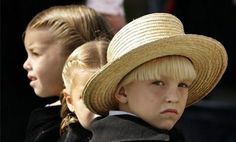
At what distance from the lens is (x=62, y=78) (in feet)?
9.14

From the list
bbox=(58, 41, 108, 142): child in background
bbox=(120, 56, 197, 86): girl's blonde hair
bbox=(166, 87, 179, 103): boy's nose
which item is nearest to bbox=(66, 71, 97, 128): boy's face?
bbox=(58, 41, 108, 142): child in background

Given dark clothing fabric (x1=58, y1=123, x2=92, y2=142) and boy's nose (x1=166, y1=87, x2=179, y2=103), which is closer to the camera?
boy's nose (x1=166, y1=87, x2=179, y2=103)

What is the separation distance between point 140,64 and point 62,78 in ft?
1.86

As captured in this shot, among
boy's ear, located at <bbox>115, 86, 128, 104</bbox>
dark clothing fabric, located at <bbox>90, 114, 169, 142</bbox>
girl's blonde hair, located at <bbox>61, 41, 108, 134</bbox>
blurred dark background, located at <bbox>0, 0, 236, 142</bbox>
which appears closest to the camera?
dark clothing fabric, located at <bbox>90, 114, 169, 142</bbox>

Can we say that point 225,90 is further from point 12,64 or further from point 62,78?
point 62,78

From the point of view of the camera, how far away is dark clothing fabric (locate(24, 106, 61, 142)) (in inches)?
109

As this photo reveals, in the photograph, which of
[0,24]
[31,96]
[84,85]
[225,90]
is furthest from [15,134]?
[84,85]

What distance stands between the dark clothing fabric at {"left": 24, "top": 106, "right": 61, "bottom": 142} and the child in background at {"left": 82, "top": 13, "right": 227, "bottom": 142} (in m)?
0.39

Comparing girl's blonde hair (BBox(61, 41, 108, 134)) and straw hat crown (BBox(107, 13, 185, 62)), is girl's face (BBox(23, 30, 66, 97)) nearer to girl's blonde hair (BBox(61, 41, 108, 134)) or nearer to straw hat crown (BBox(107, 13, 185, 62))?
girl's blonde hair (BBox(61, 41, 108, 134))

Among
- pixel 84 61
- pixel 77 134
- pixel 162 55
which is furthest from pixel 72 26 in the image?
pixel 162 55

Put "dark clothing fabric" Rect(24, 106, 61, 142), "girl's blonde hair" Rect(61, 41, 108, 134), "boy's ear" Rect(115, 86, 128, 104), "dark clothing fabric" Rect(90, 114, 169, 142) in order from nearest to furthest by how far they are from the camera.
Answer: "dark clothing fabric" Rect(90, 114, 169, 142) → "boy's ear" Rect(115, 86, 128, 104) → "girl's blonde hair" Rect(61, 41, 108, 134) → "dark clothing fabric" Rect(24, 106, 61, 142)

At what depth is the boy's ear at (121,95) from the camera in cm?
236

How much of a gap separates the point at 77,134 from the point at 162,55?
0.47m

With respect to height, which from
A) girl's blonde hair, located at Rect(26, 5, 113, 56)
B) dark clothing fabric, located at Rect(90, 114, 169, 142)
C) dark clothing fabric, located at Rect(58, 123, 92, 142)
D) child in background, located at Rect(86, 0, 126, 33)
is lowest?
child in background, located at Rect(86, 0, 126, 33)
